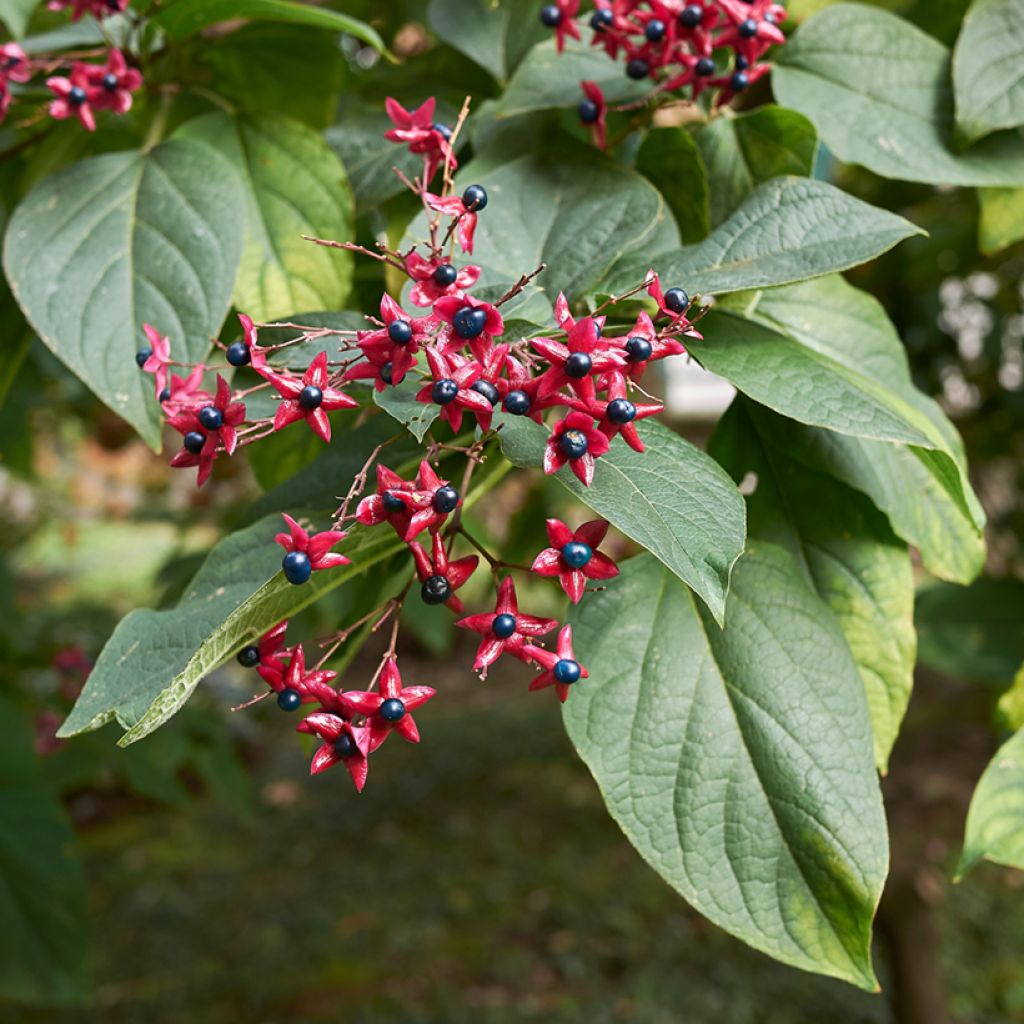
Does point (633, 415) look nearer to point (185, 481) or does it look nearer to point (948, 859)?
point (948, 859)

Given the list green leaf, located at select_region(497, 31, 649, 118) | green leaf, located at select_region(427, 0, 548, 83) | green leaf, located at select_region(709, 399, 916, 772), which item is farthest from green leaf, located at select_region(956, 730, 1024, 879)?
green leaf, located at select_region(427, 0, 548, 83)

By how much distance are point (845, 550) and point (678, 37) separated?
0.34m

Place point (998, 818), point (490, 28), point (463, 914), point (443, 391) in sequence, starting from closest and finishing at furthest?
1. point (443, 391)
2. point (998, 818)
3. point (490, 28)
4. point (463, 914)

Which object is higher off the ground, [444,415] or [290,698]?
[444,415]

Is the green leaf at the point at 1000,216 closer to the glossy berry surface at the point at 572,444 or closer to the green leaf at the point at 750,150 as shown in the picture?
the green leaf at the point at 750,150

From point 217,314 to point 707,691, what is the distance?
1.23 feet

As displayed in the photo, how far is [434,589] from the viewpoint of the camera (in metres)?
0.49

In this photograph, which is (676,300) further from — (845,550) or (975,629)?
(975,629)

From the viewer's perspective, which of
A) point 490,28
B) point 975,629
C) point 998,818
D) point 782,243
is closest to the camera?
point 782,243

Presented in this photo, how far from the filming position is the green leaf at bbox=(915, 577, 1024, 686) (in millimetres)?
1234

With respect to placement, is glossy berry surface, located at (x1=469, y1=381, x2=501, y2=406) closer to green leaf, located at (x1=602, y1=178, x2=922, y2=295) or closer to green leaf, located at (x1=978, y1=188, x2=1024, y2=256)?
green leaf, located at (x1=602, y1=178, x2=922, y2=295)

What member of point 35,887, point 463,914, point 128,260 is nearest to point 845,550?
point 128,260

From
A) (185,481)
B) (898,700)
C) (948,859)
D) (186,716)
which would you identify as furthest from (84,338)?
(185,481)

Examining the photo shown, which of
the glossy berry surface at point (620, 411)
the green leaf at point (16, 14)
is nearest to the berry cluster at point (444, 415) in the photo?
the glossy berry surface at point (620, 411)
